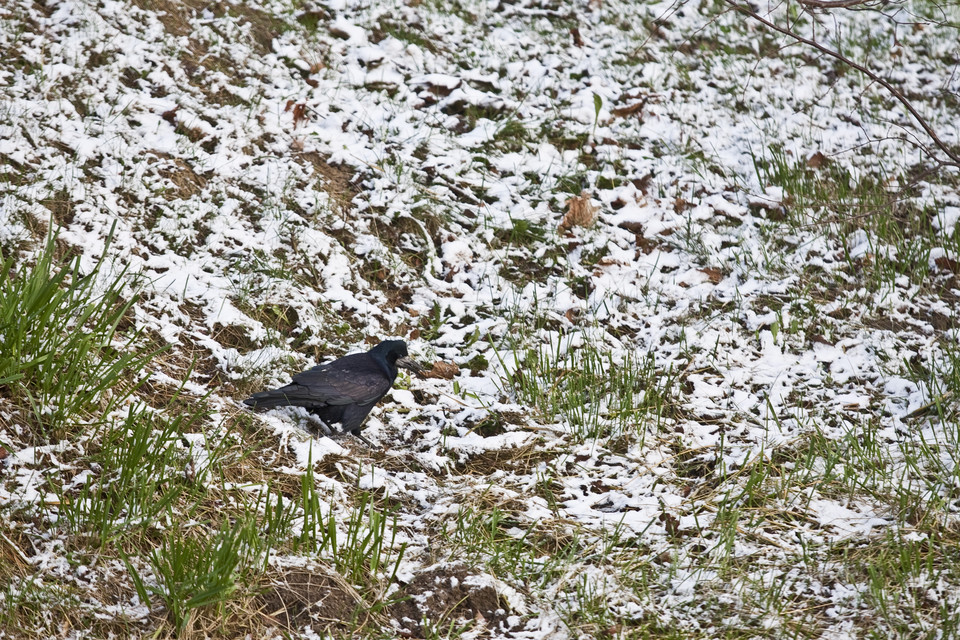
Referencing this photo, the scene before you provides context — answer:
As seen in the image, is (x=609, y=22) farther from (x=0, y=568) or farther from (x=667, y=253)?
(x=0, y=568)

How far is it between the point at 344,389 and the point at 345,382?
4cm

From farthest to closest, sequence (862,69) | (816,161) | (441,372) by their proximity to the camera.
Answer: (816,161), (441,372), (862,69)

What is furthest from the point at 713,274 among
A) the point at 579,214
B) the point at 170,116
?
the point at 170,116

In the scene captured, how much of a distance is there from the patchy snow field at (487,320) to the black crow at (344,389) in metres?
0.13

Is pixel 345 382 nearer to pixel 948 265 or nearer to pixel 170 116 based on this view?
pixel 170 116

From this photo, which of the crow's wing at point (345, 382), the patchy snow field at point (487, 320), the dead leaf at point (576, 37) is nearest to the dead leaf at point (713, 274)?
the patchy snow field at point (487, 320)

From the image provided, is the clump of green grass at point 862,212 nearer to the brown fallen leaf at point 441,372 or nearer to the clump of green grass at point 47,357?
the brown fallen leaf at point 441,372

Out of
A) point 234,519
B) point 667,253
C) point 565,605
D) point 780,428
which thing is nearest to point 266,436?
point 234,519

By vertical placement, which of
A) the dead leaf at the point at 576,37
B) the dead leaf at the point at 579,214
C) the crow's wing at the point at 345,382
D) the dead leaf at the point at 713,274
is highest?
the dead leaf at the point at 576,37

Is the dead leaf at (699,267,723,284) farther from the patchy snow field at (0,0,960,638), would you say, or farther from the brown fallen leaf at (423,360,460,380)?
the brown fallen leaf at (423,360,460,380)

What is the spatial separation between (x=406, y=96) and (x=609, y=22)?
7.46 feet

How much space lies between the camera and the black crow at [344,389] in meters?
3.74

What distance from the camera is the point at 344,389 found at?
12.3 ft

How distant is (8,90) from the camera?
500cm
